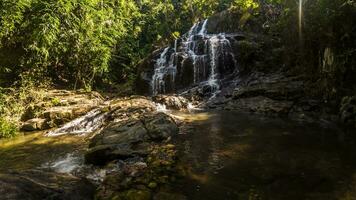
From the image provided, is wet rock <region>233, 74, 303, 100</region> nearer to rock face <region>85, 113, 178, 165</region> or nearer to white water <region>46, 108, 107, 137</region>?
rock face <region>85, 113, 178, 165</region>

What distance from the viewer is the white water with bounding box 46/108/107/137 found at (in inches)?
484

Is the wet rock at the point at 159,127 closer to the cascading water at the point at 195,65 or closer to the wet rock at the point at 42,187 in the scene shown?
the wet rock at the point at 42,187

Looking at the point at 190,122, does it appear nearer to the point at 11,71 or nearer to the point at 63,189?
the point at 63,189

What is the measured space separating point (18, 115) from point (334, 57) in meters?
12.1

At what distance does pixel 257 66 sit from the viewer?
17984mm

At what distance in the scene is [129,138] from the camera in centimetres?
847

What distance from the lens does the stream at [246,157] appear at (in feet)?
17.8

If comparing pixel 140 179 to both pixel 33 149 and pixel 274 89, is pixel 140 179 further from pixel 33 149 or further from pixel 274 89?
pixel 274 89

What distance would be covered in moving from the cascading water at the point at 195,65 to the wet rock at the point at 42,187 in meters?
13.2

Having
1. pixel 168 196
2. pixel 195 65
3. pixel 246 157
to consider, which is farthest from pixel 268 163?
pixel 195 65

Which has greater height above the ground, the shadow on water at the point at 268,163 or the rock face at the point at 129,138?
the rock face at the point at 129,138

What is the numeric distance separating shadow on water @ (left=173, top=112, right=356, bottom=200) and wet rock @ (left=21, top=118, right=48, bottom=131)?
255 inches

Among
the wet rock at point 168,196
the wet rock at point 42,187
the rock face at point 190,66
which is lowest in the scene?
the wet rock at point 168,196

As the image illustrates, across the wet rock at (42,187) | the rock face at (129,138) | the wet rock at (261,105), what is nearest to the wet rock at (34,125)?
the rock face at (129,138)
